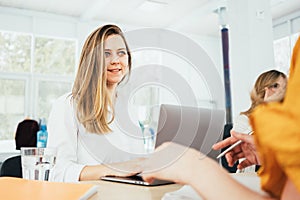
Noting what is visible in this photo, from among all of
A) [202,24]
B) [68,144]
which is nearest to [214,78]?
[202,24]

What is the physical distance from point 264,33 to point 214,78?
3.30 feet

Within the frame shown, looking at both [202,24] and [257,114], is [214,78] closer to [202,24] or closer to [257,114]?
[202,24]

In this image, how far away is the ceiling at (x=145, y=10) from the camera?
348 centimetres

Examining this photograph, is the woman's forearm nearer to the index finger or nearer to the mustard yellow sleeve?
the mustard yellow sleeve

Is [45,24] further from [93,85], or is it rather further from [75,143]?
[75,143]

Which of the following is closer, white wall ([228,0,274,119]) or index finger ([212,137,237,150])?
index finger ([212,137,237,150])

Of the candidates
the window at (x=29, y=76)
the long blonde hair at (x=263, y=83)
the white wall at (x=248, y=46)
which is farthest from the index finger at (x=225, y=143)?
the window at (x=29, y=76)

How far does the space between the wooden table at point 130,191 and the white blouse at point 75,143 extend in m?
0.32

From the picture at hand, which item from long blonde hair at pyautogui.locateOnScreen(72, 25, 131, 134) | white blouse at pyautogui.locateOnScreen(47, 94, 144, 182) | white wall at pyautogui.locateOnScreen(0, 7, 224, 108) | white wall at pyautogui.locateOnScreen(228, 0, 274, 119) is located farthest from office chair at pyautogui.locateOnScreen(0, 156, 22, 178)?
white wall at pyautogui.locateOnScreen(0, 7, 224, 108)

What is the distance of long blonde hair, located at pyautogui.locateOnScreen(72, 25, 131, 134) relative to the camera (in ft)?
4.00

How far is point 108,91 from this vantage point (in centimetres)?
132

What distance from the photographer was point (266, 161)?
333 mm

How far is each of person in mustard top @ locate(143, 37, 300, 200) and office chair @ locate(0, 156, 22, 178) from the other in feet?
2.27

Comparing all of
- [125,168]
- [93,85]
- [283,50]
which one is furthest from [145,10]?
[125,168]
